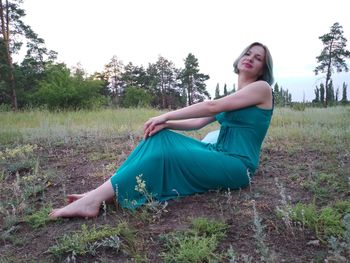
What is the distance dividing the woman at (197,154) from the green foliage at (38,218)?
0.27 ft

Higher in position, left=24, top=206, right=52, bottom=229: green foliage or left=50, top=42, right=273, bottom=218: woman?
left=50, top=42, right=273, bottom=218: woman

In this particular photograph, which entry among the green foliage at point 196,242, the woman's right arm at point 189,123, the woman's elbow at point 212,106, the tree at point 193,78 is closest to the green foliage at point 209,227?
the green foliage at point 196,242

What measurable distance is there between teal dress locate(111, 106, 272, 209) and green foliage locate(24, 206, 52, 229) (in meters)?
0.61

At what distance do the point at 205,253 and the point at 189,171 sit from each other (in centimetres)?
92

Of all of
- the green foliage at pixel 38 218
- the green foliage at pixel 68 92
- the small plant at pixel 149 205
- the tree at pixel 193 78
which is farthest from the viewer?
the tree at pixel 193 78

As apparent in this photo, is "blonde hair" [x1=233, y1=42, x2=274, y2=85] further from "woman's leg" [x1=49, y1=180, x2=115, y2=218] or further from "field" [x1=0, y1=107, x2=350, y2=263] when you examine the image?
"woman's leg" [x1=49, y1=180, x2=115, y2=218]

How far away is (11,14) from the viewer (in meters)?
18.7

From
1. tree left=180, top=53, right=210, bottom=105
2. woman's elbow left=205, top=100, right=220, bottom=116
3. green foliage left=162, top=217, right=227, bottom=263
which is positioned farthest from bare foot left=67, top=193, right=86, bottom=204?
tree left=180, top=53, right=210, bottom=105

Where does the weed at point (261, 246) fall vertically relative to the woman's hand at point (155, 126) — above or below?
below

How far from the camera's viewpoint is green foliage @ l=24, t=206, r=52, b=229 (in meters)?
2.76

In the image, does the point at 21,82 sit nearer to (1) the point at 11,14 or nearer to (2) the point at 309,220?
(1) the point at 11,14

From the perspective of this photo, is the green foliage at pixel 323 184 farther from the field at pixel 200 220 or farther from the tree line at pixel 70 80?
the tree line at pixel 70 80

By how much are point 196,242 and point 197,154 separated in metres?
0.84

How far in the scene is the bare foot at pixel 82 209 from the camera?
2.71 metres
